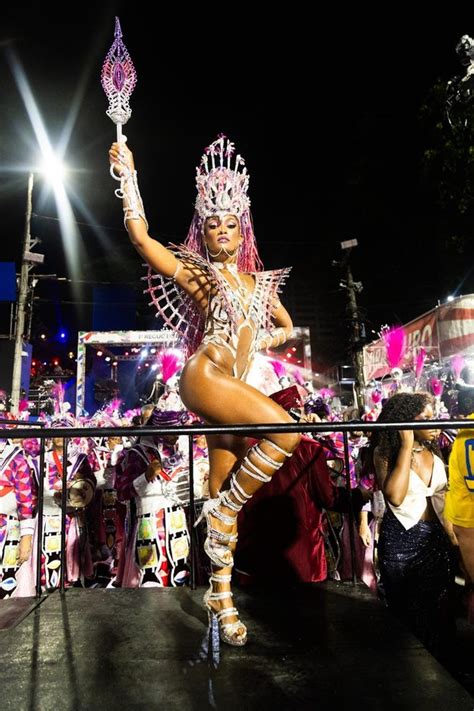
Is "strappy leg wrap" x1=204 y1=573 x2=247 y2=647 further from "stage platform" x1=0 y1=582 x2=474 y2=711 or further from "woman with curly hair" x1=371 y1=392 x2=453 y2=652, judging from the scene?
"woman with curly hair" x1=371 y1=392 x2=453 y2=652

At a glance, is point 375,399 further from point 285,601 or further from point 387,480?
point 285,601

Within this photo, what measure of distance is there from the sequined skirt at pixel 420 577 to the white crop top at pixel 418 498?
0.15ft

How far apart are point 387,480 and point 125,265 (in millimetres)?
26364

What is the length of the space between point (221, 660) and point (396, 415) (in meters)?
1.90

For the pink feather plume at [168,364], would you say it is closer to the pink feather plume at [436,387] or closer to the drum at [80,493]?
the drum at [80,493]

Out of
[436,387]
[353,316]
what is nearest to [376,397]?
[436,387]

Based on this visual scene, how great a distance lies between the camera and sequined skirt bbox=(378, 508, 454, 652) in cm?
295

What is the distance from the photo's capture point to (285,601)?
2686 mm

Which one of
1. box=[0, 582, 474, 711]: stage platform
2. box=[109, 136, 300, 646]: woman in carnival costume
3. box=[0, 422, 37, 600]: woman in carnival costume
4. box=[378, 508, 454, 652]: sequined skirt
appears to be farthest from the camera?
box=[0, 422, 37, 600]: woman in carnival costume

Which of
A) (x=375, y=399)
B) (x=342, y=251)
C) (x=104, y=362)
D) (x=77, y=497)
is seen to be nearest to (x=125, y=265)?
(x=104, y=362)

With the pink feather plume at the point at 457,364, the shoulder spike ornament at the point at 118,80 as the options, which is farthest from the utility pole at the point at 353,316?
the shoulder spike ornament at the point at 118,80

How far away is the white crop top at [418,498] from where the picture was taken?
3.05 metres

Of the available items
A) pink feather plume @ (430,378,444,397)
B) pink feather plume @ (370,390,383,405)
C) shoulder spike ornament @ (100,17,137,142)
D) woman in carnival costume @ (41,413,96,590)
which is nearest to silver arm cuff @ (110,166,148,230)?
shoulder spike ornament @ (100,17,137,142)

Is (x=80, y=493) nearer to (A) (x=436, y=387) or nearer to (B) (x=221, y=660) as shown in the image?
(B) (x=221, y=660)
